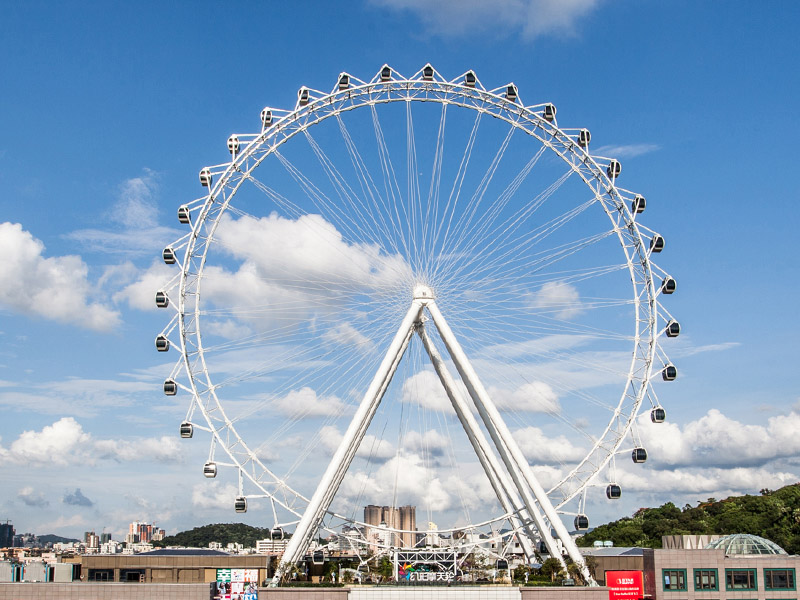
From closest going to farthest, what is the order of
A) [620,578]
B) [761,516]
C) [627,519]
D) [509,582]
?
[509,582]
[620,578]
[761,516]
[627,519]

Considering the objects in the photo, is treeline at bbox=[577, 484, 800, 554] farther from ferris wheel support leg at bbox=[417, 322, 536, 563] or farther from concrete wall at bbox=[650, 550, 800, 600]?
ferris wheel support leg at bbox=[417, 322, 536, 563]

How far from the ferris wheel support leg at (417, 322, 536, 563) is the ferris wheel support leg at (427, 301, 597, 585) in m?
1.14

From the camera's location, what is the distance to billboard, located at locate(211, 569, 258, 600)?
4828cm

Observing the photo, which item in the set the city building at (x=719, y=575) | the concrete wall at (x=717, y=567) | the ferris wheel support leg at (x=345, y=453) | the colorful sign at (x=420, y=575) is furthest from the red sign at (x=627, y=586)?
the ferris wheel support leg at (x=345, y=453)

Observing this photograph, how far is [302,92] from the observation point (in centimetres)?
5234

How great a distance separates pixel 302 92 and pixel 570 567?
30390 mm

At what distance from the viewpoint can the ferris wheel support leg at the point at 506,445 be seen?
49.9m

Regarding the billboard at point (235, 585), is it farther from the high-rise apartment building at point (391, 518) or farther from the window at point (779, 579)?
the window at point (779, 579)

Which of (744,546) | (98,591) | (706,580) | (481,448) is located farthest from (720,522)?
(98,591)

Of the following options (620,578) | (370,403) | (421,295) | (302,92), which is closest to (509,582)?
(620,578)

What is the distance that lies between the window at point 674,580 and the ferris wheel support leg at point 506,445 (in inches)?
248

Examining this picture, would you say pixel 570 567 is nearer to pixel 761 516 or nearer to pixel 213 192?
pixel 213 192

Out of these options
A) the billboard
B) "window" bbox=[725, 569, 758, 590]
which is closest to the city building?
"window" bbox=[725, 569, 758, 590]

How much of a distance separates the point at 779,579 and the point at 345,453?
89.2 feet
